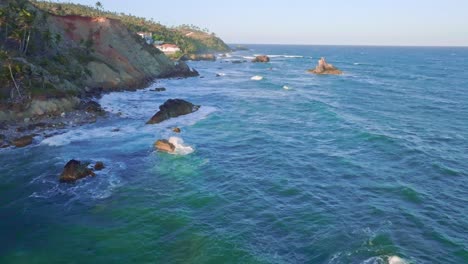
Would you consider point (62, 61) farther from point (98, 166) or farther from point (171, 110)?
point (98, 166)

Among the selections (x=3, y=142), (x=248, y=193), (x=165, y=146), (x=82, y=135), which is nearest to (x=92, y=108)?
(x=82, y=135)

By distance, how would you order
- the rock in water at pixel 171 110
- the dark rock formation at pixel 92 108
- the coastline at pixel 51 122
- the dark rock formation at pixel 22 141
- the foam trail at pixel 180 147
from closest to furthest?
the dark rock formation at pixel 22 141
the foam trail at pixel 180 147
the coastline at pixel 51 122
the rock in water at pixel 171 110
the dark rock formation at pixel 92 108

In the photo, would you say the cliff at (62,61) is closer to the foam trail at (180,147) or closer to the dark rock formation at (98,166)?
the dark rock formation at (98,166)

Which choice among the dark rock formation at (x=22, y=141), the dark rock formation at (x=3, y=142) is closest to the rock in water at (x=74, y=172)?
the dark rock formation at (x=22, y=141)

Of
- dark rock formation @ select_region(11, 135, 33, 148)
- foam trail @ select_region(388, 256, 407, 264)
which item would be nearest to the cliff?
dark rock formation @ select_region(11, 135, 33, 148)

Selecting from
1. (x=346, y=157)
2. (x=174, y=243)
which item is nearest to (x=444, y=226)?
(x=346, y=157)

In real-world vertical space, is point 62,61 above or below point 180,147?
above
